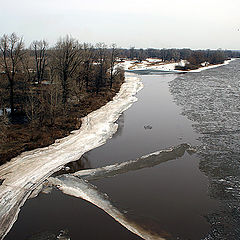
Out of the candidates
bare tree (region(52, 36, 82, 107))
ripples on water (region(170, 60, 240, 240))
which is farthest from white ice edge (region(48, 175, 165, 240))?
bare tree (region(52, 36, 82, 107))

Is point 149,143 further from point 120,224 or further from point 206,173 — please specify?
point 120,224

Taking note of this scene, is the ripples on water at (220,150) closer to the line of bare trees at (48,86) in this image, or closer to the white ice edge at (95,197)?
the white ice edge at (95,197)

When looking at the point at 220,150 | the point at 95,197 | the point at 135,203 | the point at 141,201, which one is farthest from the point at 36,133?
the point at 220,150

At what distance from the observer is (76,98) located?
33.4 meters

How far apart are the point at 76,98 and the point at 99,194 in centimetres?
2104

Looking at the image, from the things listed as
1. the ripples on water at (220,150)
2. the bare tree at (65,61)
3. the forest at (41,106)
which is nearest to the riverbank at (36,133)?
the forest at (41,106)

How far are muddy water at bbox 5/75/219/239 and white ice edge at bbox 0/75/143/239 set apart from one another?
59 cm

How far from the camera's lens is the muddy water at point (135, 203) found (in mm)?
11562

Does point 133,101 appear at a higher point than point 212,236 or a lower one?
higher

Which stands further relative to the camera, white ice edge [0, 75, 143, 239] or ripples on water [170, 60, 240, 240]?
white ice edge [0, 75, 143, 239]

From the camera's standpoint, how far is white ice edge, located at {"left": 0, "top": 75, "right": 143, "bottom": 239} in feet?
42.4

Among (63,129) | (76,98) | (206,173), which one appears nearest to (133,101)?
(76,98)

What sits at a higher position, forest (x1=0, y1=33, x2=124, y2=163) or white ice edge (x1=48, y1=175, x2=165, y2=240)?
forest (x1=0, y1=33, x2=124, y2=163)

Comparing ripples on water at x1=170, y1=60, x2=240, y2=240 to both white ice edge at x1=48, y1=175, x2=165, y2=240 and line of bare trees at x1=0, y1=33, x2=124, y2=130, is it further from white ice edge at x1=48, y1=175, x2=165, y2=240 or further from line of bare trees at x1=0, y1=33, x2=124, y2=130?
line of bare trees at x1=0, y1=33, x2=124, y2=130
